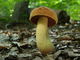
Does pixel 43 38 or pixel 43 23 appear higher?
pixel 43 23

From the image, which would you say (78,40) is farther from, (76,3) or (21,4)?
(76,3)

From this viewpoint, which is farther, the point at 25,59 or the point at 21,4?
the point at 21,4

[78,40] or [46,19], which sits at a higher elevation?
[46,19]

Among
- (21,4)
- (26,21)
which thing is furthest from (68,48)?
(21,4)

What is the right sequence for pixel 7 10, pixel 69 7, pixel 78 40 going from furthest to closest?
pixel 69 7
pixel 7 10
pixel 78 40

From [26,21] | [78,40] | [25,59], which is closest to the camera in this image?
[25,59]
